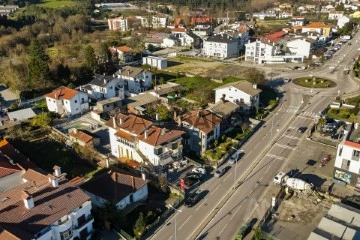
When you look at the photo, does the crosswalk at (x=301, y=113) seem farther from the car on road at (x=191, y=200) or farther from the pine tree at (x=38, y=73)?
the pine tree at (x=38, y=73)

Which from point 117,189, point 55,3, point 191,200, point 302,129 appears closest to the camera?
point 117,189

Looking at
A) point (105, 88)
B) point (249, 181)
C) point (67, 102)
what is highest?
point (105, 88)

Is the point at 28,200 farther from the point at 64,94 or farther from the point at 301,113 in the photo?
the point at 301,113

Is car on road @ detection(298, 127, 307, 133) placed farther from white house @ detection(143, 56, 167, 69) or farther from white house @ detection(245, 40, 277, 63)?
white house @ detection(143, 56, 167, 69)

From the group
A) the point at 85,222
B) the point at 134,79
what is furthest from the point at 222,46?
the point at 85,222

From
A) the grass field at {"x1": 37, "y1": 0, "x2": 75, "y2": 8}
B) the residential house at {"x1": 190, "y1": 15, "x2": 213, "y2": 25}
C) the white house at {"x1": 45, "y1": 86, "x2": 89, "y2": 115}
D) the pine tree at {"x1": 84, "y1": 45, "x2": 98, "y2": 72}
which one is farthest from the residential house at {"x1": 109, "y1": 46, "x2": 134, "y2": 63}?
the grass field at {"x1": 37, "y1": 0, "x2": 75, "y2": 8}

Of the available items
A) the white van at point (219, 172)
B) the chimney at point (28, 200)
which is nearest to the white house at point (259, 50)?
the white van at point (219, 172)

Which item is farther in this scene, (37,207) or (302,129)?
(302,129)
